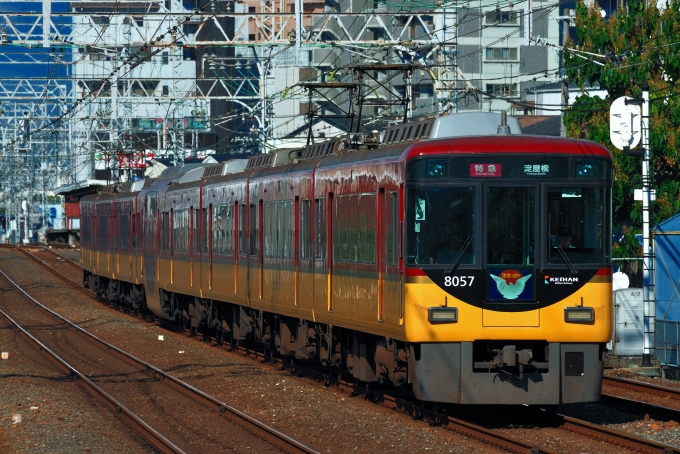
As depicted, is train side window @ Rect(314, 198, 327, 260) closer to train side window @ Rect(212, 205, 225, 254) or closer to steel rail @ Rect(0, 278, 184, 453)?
steel rail @ Rect(0, 278, 184, 453)

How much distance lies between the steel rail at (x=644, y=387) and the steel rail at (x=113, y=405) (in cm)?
598

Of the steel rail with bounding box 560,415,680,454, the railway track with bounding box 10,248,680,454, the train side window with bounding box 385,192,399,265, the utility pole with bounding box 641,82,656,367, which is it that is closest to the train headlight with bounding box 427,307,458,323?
the train side window with bounding box 385,192,399,265

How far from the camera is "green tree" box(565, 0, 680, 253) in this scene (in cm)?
2534

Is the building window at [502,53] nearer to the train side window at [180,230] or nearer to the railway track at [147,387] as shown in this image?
the train side window at [180,230]

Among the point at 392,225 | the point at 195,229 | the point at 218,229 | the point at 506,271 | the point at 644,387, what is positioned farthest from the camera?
the point at 195,229

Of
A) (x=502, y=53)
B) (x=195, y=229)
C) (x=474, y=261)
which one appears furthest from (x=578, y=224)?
(x=502, y=53)

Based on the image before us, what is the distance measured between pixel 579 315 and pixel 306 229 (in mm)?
4969

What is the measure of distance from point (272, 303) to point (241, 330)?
2.72 metres

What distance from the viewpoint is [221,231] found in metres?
21.4

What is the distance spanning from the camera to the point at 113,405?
1466cm

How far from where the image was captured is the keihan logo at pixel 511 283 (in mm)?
11891

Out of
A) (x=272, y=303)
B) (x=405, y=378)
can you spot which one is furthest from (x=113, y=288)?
(x=405, y=378)

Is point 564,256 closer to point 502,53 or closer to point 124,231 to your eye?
point 124,231

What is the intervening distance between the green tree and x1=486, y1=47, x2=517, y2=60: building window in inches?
1698
